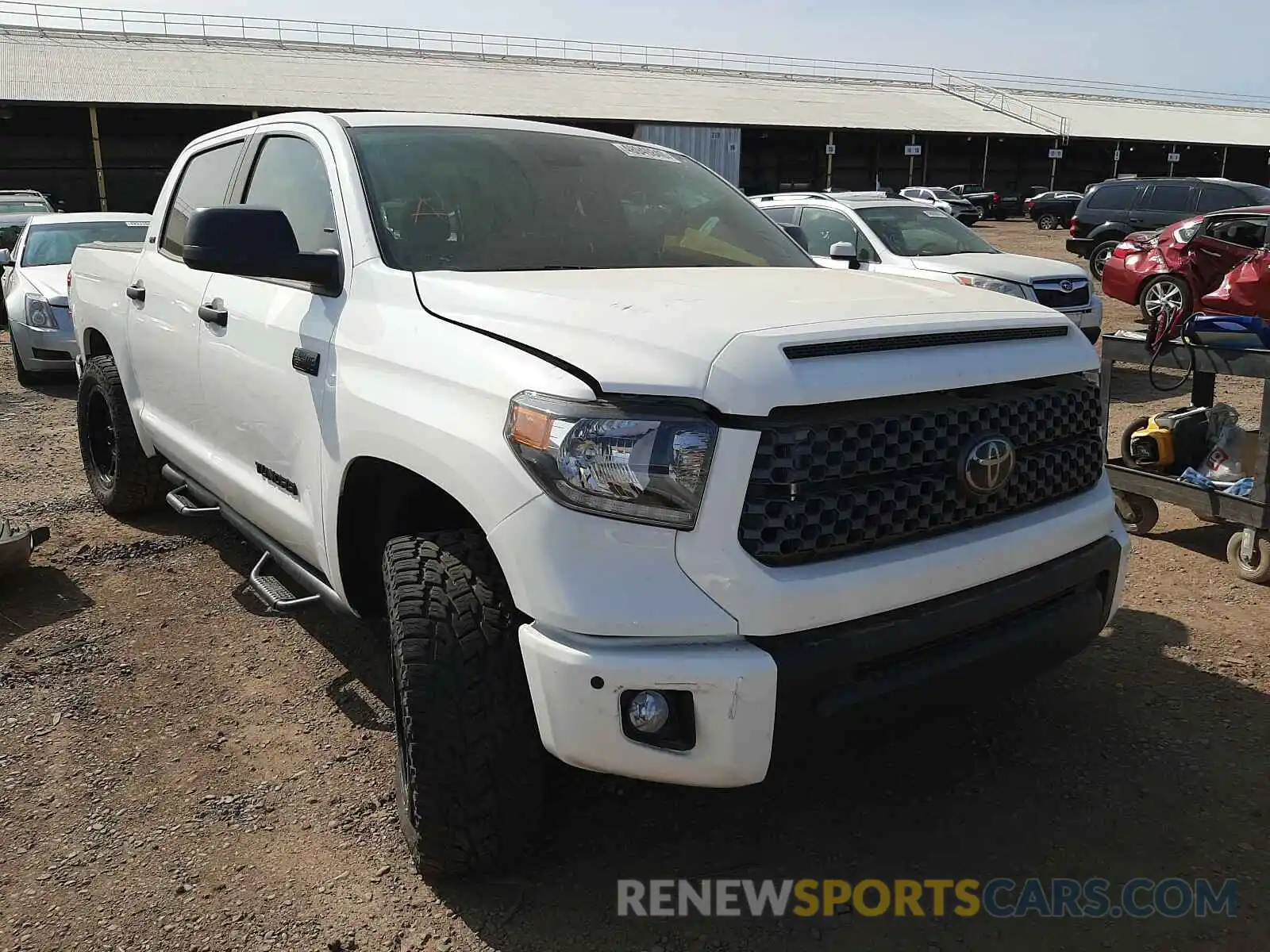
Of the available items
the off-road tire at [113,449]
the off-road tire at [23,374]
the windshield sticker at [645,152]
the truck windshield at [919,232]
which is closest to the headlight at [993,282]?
the truck windshield at [919,232]

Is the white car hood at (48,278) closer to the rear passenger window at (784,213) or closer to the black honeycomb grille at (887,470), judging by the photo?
the rear passenger window at (784,213)

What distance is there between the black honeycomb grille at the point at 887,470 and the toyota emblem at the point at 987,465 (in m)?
0.02

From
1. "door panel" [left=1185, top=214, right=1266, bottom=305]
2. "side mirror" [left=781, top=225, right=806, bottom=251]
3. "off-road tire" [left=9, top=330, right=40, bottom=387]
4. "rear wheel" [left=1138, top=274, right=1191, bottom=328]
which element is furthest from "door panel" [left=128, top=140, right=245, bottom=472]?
"door panel" [left=1185, top=214, right=1266, bottom=305]

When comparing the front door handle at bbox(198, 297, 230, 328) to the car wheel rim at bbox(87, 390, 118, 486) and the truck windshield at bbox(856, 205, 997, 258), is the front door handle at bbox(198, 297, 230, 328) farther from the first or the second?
the truck windshield at bbox(856, 205, 997, 258)

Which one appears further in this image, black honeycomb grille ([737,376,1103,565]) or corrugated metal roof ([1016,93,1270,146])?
corrugated metal roof ([1016,93,1270,146])

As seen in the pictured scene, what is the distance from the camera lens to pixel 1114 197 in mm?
20984

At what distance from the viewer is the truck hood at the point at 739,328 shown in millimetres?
2109

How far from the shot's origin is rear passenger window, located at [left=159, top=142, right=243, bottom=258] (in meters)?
4.11

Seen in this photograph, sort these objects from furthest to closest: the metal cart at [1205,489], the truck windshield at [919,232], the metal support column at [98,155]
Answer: the metal support column at [98,155]
the truck windshield at [919,232]
the metal cart at [1205,489]

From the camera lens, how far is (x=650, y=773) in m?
2.17

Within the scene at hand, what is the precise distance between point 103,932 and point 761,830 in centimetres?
162

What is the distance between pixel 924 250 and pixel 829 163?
34.2m

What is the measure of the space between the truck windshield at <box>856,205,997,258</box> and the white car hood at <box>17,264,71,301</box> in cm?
753

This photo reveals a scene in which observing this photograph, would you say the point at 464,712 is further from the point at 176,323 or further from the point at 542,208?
the point at 176,323
